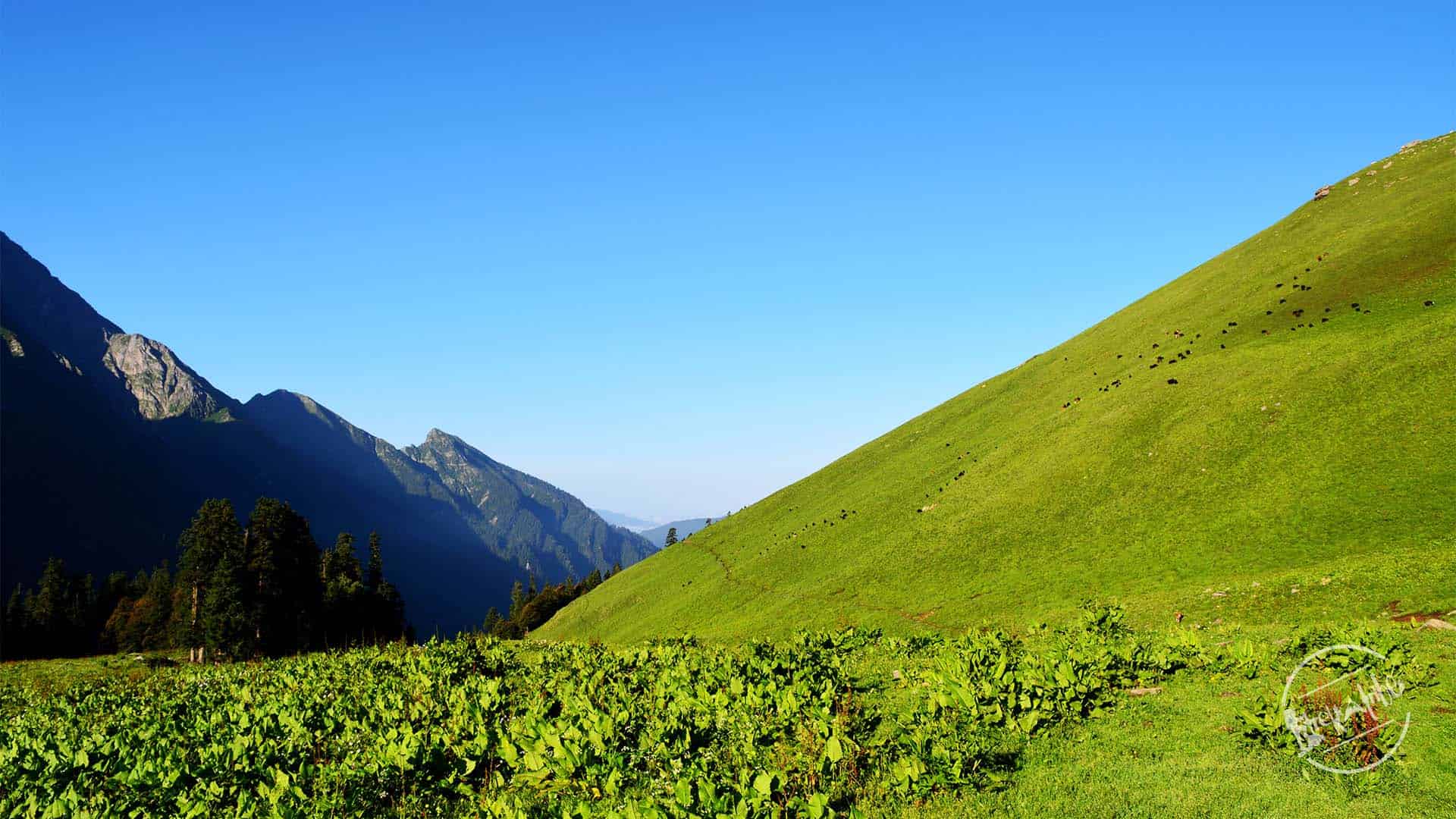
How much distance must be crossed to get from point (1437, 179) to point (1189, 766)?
97950 mm

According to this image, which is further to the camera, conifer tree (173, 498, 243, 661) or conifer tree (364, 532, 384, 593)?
conifer tree (364, 532, 384, 593)

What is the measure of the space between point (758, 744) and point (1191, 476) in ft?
151

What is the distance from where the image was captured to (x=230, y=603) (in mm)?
70375

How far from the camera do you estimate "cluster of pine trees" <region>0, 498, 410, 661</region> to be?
70.8 metres

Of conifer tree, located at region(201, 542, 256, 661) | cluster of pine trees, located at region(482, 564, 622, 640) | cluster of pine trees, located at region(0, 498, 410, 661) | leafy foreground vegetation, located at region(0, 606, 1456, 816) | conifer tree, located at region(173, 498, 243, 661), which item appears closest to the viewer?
leafy foreground vegetation, located at region(0, 606, 1456, 816)

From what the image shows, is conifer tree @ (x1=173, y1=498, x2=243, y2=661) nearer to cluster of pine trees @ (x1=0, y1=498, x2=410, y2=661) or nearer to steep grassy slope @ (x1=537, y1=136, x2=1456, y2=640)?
cluster of pine trees @ (x1=0, y1=498, x2=410, y2=661)

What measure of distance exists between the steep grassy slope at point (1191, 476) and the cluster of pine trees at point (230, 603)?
30273 millimetres

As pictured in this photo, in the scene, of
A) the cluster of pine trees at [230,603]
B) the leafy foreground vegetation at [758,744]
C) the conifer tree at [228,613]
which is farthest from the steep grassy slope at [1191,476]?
the conifer tree at [228,613]

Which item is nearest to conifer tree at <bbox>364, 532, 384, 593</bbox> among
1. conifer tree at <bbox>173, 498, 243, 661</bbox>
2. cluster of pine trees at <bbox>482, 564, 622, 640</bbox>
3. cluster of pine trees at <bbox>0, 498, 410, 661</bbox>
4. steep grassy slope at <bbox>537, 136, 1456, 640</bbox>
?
cluster of pine trees at <bbox>0, 498, 410, 661</bbox>

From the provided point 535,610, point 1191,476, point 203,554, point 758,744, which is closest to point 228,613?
point 203,554

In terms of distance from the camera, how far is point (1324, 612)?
27.6 m

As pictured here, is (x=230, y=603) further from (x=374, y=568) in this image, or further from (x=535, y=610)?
(x=535, y=610)

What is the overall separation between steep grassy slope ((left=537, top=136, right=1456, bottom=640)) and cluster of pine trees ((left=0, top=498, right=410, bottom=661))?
30.3 m

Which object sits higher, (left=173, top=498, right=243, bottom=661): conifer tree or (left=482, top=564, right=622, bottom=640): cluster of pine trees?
(left=173, top=498, right=243, bottom=661): conifer tree
